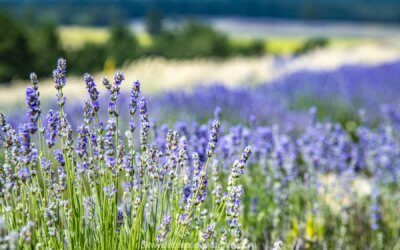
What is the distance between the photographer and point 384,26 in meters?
73.2

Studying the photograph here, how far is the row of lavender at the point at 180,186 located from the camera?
2.21m

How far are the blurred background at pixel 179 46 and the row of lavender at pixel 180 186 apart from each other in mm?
525

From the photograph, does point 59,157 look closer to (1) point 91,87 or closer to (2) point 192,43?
(1) point 91,87

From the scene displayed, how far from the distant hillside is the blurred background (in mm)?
126

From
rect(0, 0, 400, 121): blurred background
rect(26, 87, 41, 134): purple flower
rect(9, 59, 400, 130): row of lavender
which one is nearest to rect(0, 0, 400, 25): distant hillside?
rect(0, 0, 400, 121): blurred background

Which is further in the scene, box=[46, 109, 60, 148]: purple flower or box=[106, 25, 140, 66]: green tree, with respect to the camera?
box=[106, 25, 140, 66]: green tree

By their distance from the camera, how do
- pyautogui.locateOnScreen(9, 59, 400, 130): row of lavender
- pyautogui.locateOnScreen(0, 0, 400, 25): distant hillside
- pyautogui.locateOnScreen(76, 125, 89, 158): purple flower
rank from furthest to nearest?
pyautogui.locateOnScreen(0, 0, 400, 25): distant hillside, pyautogui.locateOnScreen(9, 59, 400, 130): row of lavender, pyautogui.locateOnScreen(76, 125, 89, 158): purple flower

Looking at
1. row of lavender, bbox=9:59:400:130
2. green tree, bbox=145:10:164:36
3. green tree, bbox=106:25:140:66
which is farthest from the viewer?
green tree, bbox=145:10:164:36

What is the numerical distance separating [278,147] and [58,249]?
1.87m

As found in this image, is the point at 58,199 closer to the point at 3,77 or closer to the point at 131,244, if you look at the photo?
the point at 131,244

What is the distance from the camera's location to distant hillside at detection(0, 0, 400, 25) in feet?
163

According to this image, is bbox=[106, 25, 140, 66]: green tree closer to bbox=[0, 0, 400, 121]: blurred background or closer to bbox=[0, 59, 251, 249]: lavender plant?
bbox=[0, 0, 400, 121]: blurred background

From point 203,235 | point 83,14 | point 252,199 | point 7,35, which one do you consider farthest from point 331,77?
point 83,14

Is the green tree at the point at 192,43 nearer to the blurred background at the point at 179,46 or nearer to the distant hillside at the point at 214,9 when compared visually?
the blurred background at the point at 179,46
